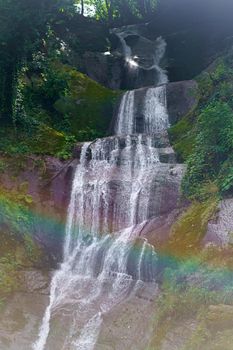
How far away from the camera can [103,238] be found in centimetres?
1489

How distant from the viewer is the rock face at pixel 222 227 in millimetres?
11516

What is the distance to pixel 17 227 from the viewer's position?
572 inches

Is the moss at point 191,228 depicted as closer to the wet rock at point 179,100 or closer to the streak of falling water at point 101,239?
the streak of falling water at point 101,239

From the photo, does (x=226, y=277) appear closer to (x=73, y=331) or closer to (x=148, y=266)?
(x=148, y=266)

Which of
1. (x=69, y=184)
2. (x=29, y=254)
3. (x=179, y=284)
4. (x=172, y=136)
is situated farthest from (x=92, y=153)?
(x=179, y=284)

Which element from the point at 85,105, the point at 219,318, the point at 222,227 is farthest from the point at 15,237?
the point at 85,105

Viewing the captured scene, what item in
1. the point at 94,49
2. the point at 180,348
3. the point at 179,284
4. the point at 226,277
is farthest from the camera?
the point at 94,49

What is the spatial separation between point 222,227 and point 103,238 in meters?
4.62

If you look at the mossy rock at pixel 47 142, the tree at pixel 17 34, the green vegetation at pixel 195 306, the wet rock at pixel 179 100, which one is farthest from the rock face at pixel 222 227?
the wet rock at pixel 179 100

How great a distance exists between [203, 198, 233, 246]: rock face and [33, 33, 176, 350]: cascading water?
1.88m

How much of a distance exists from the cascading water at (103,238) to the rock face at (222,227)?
1.88m

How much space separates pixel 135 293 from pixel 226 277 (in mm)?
2779

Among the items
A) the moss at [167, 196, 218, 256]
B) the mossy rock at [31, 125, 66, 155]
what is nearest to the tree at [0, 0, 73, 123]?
the mossy rock at [31, 125, 66, 155]

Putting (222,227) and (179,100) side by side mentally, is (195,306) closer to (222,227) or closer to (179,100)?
(222,227)
